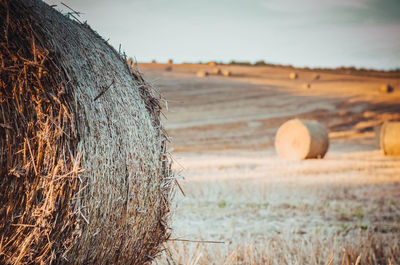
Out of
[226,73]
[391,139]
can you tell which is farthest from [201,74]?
[391,139]

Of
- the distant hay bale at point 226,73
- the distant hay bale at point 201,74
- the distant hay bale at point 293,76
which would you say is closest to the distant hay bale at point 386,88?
the distant hay bale at point 293,76

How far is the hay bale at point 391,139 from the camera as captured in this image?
14.5 metres

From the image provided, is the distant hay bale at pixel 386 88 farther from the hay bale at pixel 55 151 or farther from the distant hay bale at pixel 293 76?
the hay bale at pixel 55 151

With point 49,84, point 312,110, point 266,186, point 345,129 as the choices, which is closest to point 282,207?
point 266,186

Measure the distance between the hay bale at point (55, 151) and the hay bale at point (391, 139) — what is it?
1393 cm

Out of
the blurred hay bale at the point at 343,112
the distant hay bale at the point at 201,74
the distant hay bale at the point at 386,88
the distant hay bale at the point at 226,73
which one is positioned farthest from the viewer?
the distant hay bale at the point at 226,73

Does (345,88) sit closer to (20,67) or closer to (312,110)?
(312,110)

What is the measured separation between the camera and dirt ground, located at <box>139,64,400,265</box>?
14.4 feet

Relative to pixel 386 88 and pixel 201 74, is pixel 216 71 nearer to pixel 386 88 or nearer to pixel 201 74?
pixel 201 74

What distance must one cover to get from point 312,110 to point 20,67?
25.9 metres

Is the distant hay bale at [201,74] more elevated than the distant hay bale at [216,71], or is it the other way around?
the distant hay bale at [216,71]

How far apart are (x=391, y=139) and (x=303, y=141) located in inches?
130

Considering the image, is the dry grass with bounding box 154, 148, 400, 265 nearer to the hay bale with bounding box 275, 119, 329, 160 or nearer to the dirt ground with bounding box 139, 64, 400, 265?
the dirt ground with bounding box 139, 64, 400, 265

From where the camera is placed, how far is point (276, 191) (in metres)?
8.07
